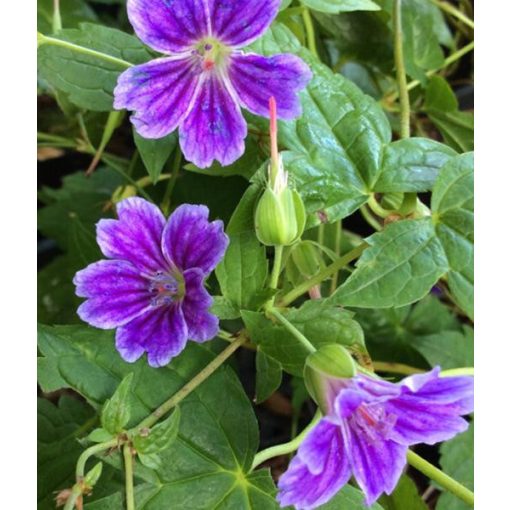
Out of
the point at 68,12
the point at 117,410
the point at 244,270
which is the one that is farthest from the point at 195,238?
the point at 68,12

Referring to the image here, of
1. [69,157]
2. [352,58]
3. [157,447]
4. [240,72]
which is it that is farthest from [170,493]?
[69,157]

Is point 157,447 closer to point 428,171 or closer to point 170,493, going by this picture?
point 170,493

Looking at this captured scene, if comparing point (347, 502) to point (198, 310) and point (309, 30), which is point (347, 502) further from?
point (309, 30)

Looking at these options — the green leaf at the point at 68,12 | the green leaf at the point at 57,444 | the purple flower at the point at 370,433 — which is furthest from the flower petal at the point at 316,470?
the green leaf at the point at 68,12

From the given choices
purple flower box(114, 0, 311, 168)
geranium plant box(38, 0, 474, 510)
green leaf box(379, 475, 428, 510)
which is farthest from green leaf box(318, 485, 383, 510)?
purple flower box(114, 0, 311, 168)

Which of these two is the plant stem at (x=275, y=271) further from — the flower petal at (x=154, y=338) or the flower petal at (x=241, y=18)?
the flower petal at (x=241, y=18)

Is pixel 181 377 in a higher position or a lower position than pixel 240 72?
lower

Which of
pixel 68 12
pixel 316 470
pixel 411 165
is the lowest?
pixel 316 470
